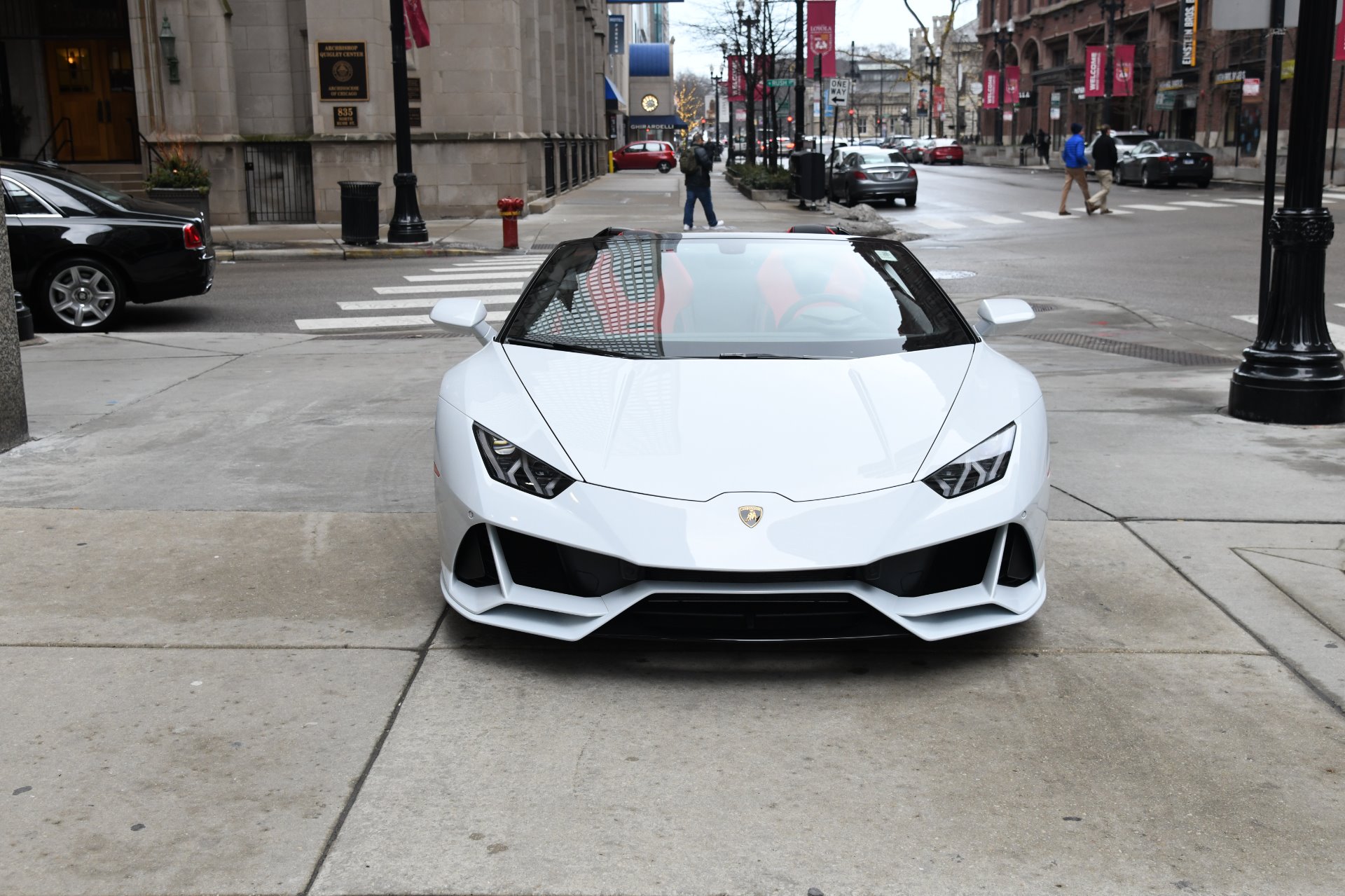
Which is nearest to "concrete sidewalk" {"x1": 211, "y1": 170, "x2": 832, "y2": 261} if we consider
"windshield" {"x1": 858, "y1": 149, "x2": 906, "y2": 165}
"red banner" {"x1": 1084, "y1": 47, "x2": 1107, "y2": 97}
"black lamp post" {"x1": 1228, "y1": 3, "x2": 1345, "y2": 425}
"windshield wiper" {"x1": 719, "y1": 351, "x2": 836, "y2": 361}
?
"windshield" {"x1": 858, "y1": 149, "x2": 906, "y2": 165}

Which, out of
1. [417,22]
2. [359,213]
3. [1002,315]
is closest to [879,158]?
[417,22]

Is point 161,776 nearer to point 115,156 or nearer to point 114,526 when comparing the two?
point 114,526

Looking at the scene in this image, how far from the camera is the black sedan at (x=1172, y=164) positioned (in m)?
39.2

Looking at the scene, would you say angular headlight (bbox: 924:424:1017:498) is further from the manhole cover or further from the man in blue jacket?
the man in blue jacket

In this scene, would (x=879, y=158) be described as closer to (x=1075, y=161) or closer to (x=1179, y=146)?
(x=1075, y=161)

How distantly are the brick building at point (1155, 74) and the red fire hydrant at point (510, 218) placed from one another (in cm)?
2596

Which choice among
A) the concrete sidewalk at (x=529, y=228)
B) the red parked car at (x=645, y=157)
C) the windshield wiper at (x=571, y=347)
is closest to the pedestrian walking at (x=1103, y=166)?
the concrete sidewalk at (x=529, y=228)

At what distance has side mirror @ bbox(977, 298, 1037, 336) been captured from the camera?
5520mm

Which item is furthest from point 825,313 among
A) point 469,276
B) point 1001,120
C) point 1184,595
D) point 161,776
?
point 1001,120

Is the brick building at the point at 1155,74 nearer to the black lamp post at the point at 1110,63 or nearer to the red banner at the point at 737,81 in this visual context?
the black lamp post at the point at 1110,63

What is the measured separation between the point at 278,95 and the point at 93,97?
16.0 feet

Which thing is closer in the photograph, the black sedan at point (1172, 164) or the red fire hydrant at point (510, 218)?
the red fire hydrant at point (510, 218)

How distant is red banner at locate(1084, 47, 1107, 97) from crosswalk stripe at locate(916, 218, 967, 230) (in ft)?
114

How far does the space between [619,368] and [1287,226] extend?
4.97m
